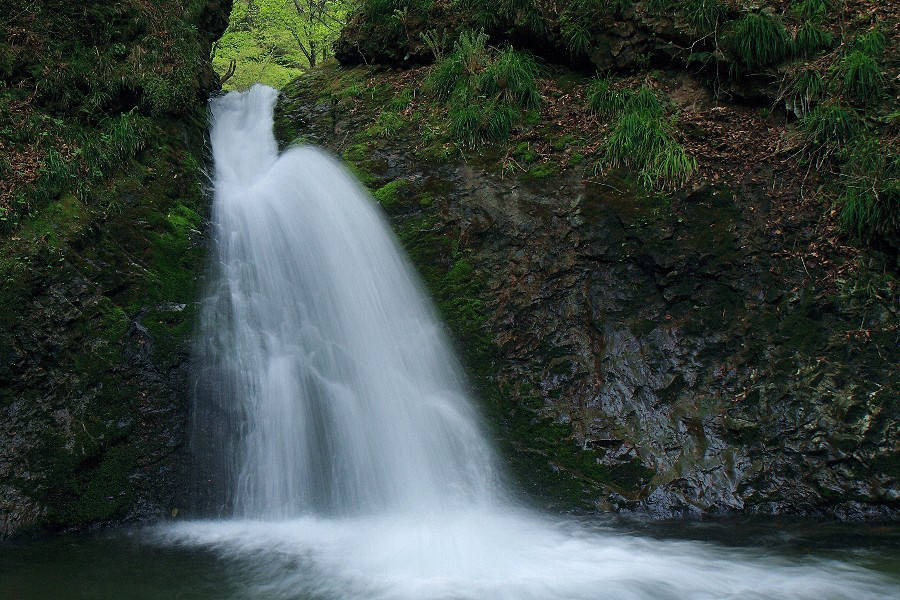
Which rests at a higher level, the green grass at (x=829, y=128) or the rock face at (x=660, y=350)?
the green grass at (x=829, y=128)

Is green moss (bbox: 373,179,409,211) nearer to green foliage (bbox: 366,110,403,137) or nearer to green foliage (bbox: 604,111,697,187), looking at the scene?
green foliage (bbox: 366,110,403,137)

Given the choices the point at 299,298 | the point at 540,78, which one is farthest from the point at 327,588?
the point at 540,78

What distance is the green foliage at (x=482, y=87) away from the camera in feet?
23.2

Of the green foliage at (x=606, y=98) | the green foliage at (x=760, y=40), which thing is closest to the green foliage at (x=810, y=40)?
the green foliage at (x=760, y=40)

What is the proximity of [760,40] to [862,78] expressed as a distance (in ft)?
4.01

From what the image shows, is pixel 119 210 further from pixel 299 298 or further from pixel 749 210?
pixel 749 210

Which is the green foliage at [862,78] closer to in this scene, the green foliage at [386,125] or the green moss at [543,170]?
the green moss at [543,170]

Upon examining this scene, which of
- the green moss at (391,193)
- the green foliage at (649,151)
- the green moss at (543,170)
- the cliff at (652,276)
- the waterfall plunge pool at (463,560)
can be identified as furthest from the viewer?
the green moss at (391,193)

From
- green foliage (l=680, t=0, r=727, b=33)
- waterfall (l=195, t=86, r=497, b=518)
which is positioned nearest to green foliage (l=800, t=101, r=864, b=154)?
green foliage (l=680, t=0, r=727, b=33)

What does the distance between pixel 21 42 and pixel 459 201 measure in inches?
223

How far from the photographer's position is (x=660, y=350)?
532cm

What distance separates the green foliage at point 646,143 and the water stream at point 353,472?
290 centimetres

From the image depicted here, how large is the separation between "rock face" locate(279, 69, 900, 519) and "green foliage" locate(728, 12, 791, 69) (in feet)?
6.13

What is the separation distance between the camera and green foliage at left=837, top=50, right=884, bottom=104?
19.0 feet
